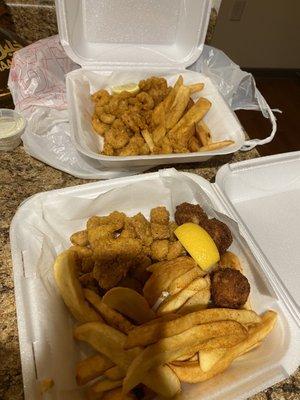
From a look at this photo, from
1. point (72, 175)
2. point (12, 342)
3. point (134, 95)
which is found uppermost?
point (134, 95)

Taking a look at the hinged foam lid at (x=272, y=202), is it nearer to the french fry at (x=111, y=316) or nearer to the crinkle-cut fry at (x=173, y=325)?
the crinkle-cut fry at (x=173, y=325)

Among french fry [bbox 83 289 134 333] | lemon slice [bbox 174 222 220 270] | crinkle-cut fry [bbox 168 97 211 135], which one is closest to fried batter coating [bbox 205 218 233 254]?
lemon slice [bbox 174 222 220 270]

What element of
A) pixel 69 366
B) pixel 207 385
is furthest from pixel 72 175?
pixel 207 385

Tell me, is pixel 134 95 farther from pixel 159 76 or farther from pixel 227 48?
pixel 227 48

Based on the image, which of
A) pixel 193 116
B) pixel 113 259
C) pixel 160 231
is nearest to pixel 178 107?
pixel 193 116

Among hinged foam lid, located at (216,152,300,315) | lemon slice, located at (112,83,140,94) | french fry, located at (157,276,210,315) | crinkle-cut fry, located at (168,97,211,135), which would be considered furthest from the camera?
lemon slice, located at (112,83,140,94)

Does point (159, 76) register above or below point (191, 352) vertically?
above

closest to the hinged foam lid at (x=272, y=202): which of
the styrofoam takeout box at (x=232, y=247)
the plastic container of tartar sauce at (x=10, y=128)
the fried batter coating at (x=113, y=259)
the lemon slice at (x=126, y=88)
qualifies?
the styrofoam takeout box at (x=232, y=247)

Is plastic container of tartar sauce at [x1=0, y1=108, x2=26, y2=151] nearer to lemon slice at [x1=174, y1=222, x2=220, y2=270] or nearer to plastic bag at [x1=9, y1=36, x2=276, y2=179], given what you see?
plastic bag at [x1=9, y1=36, x2=276, y2=179]
